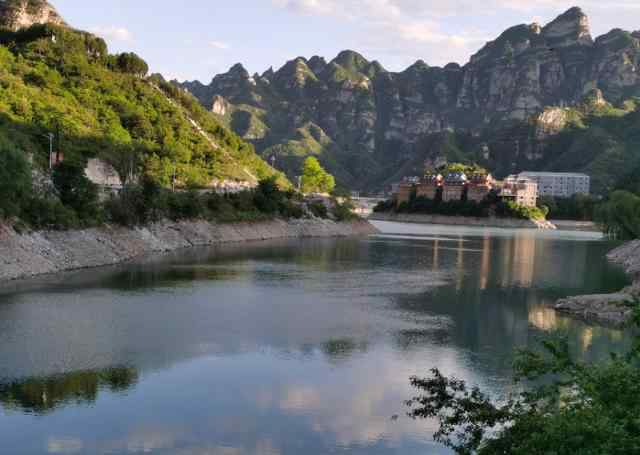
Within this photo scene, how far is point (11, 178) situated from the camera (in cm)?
4406

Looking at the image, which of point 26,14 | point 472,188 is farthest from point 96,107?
point 472,188

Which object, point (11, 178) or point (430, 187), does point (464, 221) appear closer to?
point (430, 187)

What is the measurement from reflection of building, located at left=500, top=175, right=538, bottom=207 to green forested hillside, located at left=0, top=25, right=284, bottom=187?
8096 centimetres

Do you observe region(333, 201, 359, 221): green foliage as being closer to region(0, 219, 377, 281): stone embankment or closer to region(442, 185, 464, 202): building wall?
region(0, 219, 377, 281): stone embankment

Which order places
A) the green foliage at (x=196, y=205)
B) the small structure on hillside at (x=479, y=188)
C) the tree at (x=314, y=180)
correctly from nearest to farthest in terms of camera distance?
the green foliage at (x=196, y=205) → the tree at (x=314, y=180) → the small structure on hillside at (x=479, y=188)

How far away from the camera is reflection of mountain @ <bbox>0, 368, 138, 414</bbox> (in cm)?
1947

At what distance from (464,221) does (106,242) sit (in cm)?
13137

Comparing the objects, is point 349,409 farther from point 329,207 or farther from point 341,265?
point 329,207

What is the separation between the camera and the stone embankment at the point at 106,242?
141 ft

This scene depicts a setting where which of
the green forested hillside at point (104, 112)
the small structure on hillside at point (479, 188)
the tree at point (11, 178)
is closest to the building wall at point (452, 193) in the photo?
the small structure on hillside at point (479, 188)

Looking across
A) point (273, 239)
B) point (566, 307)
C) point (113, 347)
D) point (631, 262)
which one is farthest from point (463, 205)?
point (113, 347)

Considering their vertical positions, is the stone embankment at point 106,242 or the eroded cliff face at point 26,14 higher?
the eroded cliff face at point 26,14

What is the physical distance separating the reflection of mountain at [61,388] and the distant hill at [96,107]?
41.6m

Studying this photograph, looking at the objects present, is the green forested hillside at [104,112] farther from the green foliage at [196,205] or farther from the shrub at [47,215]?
the shrub at [47,215]
